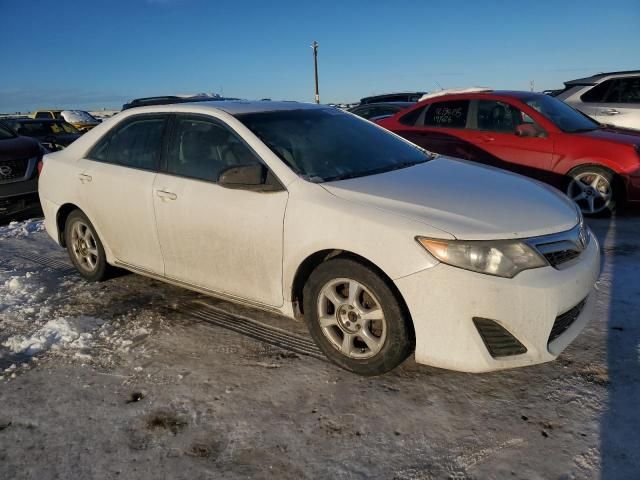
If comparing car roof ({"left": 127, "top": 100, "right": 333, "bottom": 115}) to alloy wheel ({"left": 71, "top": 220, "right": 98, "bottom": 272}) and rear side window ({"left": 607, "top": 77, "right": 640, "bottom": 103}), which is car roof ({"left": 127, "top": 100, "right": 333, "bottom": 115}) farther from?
rear side window ({"left": 607, "top": 77, "right": 640, "bottom": 103})

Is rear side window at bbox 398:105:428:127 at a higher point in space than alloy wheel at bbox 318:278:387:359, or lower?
higher

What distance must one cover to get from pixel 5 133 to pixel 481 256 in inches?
326

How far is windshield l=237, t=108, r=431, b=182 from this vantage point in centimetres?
321

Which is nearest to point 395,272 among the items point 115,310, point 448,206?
point 448,206

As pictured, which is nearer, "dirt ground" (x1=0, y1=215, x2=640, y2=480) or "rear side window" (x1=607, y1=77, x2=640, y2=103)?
"dirt ground" (x1=0, y1=215, x2=640, y2=480)

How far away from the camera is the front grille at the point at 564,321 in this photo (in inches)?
101

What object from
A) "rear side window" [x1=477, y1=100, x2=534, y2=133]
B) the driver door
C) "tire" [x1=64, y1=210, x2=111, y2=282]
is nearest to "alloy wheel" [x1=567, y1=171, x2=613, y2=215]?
"rear side window" [x1=477, y1=100, x2=534, y2=133]

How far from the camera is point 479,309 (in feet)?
7.93

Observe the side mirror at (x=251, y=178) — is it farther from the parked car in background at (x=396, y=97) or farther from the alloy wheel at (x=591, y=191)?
the parked car in background at (x=396, y=97)

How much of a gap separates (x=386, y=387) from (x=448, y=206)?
101 cm

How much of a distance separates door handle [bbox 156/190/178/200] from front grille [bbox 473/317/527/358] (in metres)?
2.10

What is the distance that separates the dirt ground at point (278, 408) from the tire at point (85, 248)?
2.09ft

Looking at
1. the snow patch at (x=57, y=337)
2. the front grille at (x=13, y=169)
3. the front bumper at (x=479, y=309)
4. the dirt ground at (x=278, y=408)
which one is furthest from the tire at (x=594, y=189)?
the front grille at (x=13, y=169)

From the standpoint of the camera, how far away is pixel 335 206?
9.09 ft
